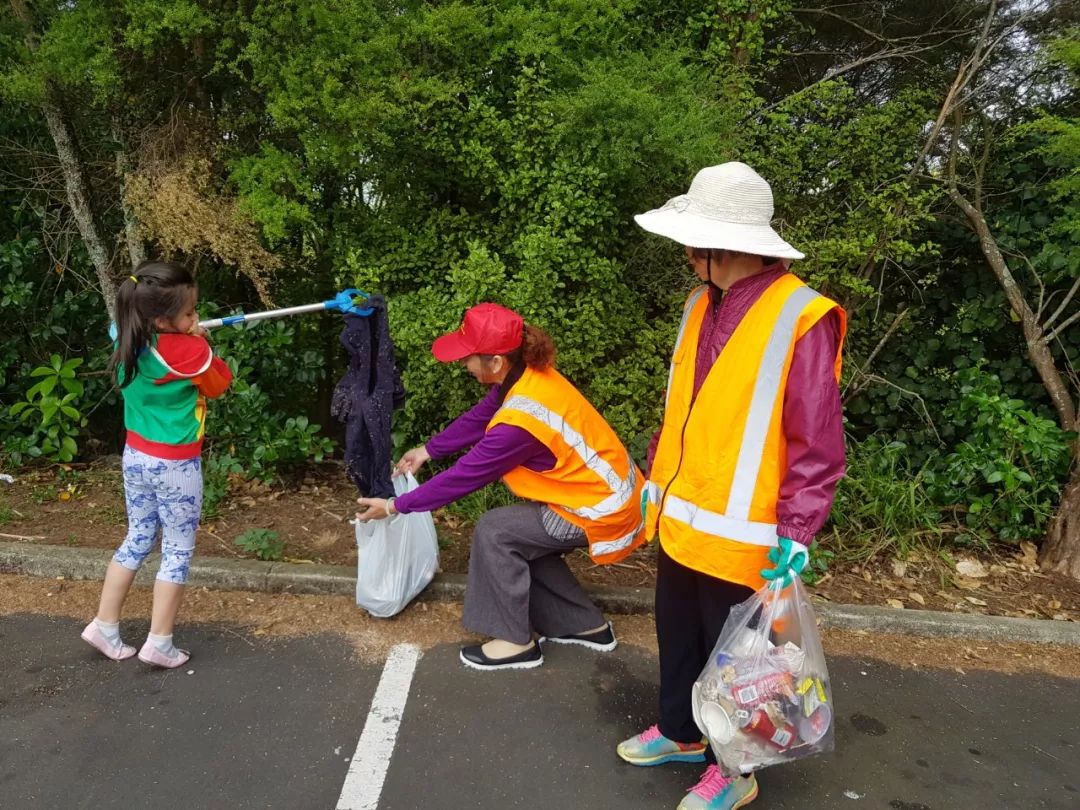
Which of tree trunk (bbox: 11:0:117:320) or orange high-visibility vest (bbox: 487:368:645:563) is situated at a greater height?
tree trunk (bbox: 11:0:117:320)

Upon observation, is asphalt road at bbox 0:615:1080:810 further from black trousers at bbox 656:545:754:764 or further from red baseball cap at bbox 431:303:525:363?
red baseball cap at bbox 431:303:525:363

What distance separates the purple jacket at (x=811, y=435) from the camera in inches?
79.7

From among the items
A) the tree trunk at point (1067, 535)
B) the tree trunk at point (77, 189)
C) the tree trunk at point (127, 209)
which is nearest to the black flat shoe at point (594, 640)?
the tree trunk at point (1067, 535)

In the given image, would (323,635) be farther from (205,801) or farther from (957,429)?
(957,429)

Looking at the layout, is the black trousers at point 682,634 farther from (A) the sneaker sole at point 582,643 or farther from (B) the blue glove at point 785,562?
(A) the sneaker sole at point 582,643

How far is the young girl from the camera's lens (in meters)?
2.72

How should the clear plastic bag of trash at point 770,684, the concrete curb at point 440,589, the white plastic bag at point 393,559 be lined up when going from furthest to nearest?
the concrete curb at point 440,589 → the white plastic bag at point 393,559 → the clear plastic bag of trash at point 770,684

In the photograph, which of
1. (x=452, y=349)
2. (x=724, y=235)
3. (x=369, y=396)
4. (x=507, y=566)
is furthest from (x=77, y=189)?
(x=724, y=235)

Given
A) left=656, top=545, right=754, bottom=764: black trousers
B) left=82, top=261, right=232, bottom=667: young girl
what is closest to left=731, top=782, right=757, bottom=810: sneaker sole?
left=656, top=545, right=754, bottom=764: black trousers

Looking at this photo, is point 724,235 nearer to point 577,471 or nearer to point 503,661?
point 577,471

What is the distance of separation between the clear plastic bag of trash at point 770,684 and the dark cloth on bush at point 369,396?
5.19 feet

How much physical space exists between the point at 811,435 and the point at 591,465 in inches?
44.6

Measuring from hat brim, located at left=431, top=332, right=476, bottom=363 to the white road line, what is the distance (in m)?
1.24

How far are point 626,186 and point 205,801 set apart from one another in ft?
11.3
